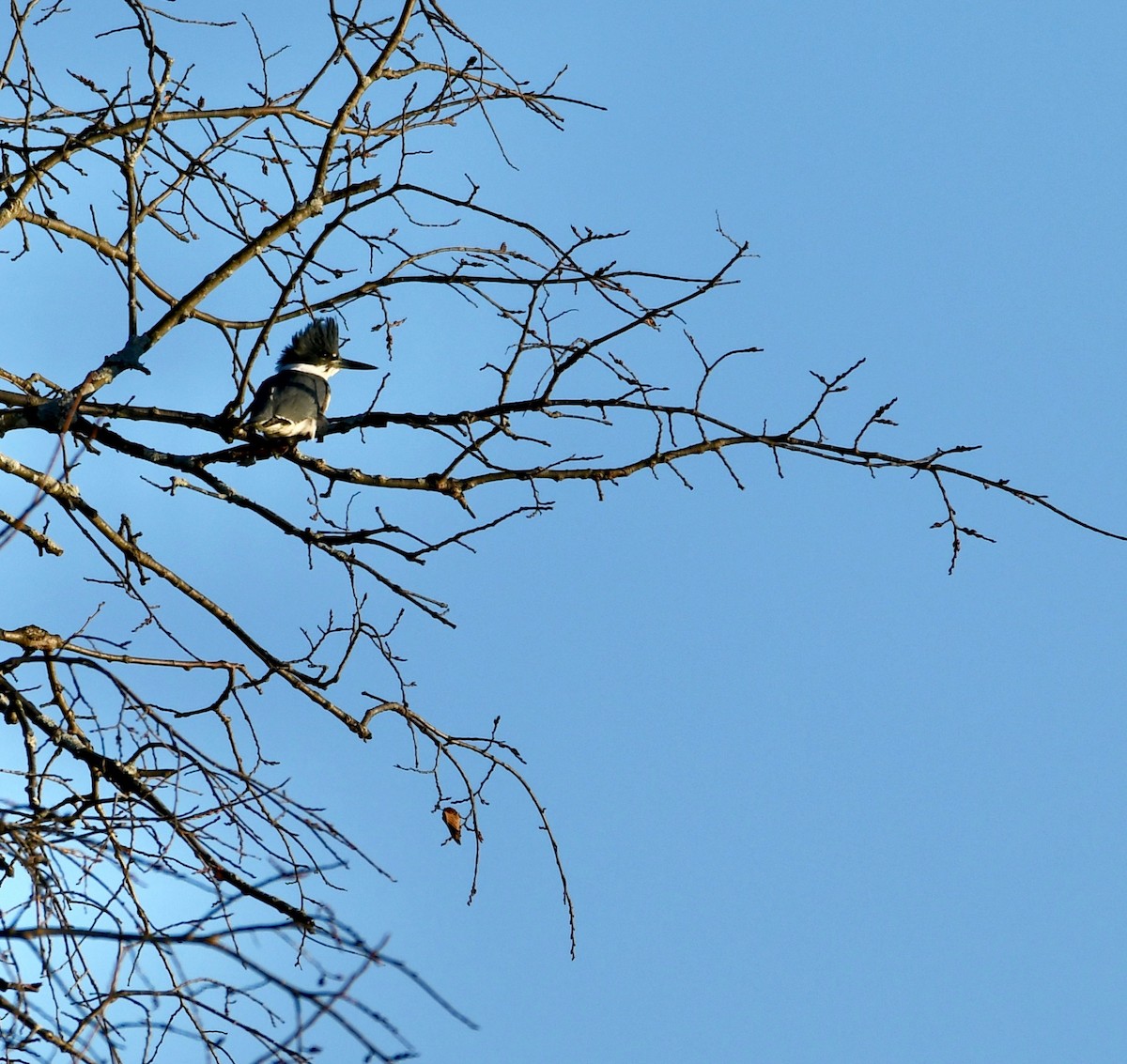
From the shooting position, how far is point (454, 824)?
4.41 meters

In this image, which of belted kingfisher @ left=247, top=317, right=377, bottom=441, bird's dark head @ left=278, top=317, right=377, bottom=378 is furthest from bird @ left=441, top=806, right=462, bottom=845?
bird's dark head @ left=278, top=317, right=377, bottom=378

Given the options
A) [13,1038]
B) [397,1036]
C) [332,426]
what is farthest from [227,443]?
[397,1036]

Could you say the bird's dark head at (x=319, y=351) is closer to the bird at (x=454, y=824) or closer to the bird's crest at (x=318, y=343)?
the bird's crest at (x=318, y=343)

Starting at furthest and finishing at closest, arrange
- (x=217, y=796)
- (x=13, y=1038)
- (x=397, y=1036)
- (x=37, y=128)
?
1. (x=37, y=128)
2. (x=217, y=796)
3. (x=13, y=1038)
4. (x=397, y=1036)

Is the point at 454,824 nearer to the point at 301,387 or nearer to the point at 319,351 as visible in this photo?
the point at 301,387

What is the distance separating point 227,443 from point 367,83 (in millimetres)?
1281

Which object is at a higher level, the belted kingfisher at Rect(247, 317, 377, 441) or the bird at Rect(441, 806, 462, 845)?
the belted kingfisher at Rect(247, 317, 377, 441)

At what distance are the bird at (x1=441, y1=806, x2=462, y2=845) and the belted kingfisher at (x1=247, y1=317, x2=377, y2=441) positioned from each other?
4.33 ft

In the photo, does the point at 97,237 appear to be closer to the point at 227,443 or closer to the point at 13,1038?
the point at 227,443

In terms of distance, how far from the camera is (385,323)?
495cm

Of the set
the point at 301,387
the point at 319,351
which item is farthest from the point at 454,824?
the point at 319,351

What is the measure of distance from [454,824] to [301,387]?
251cm

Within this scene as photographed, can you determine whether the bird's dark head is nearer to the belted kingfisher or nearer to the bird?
Result: the belted kingfisher

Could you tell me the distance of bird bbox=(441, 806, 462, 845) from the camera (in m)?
4.40
